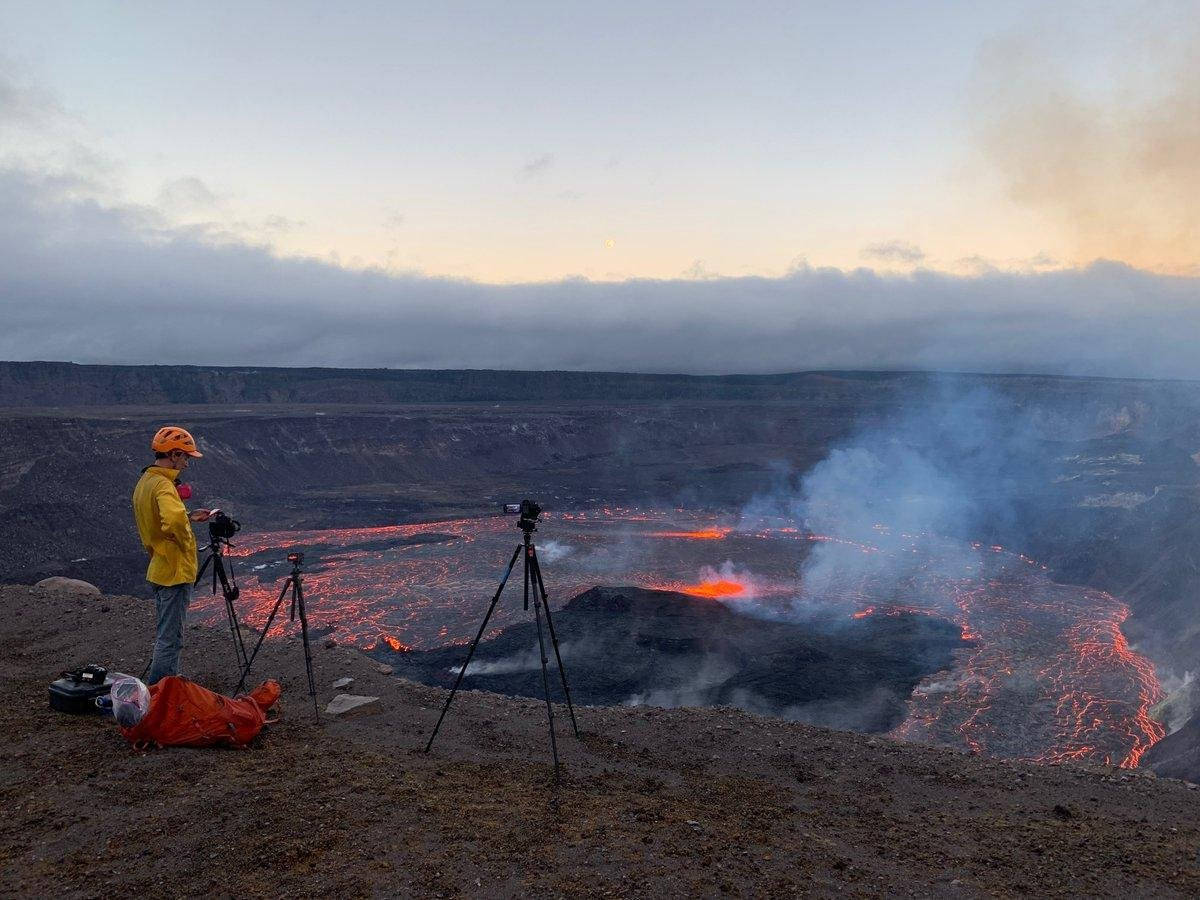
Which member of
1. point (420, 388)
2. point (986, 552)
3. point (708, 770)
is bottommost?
point (986, 552)

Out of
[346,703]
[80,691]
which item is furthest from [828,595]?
[80,691]

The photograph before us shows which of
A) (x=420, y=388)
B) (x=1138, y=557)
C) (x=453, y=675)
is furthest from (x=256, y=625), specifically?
(x=420, y=388)

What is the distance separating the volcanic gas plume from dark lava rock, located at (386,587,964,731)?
1152 millimetres

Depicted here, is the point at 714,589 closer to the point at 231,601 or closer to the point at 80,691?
the point at 231,601

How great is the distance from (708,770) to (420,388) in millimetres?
144629

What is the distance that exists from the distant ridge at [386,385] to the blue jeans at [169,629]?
12124cm

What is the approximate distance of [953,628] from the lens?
2922cm

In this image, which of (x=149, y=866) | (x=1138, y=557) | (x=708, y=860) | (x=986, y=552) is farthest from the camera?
(x=986, y=552)

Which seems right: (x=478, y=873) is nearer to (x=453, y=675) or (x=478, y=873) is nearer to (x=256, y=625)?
(x=453, y=675)

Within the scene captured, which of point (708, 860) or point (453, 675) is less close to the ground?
point (708, 860)

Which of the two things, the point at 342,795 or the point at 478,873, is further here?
the point at 342,795

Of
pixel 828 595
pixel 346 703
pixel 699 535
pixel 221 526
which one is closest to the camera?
pixel 221 526

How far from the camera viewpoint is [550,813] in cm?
658

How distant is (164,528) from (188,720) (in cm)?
203
